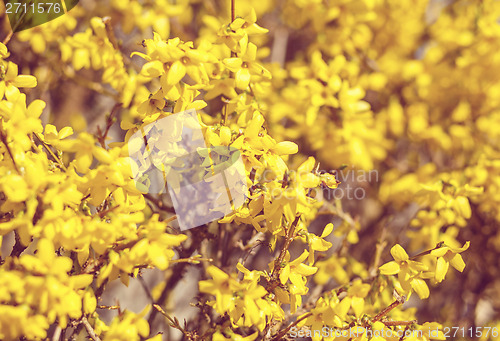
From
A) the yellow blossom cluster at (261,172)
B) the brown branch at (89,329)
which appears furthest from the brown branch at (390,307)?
the brown branch at (89,329)

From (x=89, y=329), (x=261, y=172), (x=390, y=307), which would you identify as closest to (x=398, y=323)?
(x=390, y=307)

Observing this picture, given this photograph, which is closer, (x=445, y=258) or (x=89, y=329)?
(x=89, y=329)

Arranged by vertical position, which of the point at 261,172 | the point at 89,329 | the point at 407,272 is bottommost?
the point at 89,329

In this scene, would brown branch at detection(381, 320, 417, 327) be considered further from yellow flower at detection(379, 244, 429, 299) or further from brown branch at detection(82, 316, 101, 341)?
brown branch at detection(82, 316, 101, 341)

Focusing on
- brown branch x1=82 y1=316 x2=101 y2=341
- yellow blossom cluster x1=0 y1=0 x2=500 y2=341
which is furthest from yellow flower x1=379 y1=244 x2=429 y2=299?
brown branch x1=82 y1=316 x2=101 y2=341

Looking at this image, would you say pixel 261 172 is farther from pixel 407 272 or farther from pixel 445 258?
pixel 445 258

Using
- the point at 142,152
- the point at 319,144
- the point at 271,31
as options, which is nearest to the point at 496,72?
the point at 319,144

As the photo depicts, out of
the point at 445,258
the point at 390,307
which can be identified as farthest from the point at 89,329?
the point at 445,258

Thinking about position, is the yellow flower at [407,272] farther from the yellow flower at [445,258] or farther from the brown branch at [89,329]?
the brown branch at [89,329]

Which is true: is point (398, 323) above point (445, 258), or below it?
below

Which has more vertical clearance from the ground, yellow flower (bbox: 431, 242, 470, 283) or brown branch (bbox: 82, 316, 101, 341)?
yellow flower (bbox: 431, 242, 470, 283)

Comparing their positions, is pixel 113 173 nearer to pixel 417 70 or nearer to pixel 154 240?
pixel 154 240
